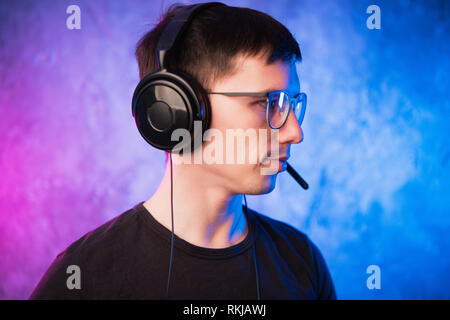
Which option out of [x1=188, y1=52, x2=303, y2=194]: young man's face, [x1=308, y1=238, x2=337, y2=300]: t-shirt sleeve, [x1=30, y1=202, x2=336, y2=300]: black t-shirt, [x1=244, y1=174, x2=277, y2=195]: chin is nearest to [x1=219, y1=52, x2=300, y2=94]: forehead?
[x1=188, y1=52, x2=303, y2=194]: young man's face

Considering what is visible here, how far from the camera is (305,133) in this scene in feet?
5.09

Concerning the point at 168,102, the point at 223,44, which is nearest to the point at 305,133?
the point at 223,44

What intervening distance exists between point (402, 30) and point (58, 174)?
1.61 metres

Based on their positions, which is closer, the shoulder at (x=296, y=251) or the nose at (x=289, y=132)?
the nose at (x=289, y=132)

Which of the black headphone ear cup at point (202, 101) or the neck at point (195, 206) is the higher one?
the black headphone ear cup at point (202, 101)

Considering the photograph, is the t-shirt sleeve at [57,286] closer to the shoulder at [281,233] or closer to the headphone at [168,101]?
the headphone at [168,101]

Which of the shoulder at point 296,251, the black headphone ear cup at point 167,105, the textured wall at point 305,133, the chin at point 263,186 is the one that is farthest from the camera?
the textured wall at point 305,133

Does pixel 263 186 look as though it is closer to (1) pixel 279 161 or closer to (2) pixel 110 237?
(1) pixel 279 161

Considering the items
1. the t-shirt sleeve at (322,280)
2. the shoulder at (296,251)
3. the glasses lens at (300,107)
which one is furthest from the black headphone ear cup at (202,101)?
the t-shirt sleeve at (322,280)

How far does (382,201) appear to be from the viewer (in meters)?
1.60

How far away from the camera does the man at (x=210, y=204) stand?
91 centimetres

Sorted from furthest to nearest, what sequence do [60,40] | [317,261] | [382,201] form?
[382,201] < [60,40] < [317,261]

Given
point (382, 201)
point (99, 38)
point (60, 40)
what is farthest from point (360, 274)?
point (60, 40)

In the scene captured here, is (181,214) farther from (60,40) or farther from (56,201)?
(60,40)
